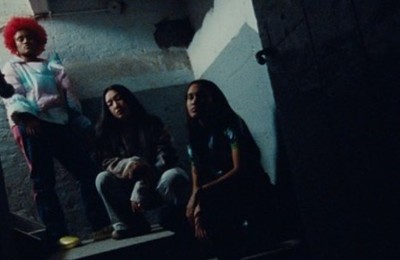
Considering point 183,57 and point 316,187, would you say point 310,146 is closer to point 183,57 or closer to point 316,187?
point 316,187

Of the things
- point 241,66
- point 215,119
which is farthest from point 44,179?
point 241,66

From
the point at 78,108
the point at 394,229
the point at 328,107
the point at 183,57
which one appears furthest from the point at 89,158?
the point at 394,229

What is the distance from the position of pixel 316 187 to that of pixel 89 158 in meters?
2.57

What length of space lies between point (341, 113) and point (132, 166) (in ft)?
6.02

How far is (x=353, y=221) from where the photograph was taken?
67.4 inches

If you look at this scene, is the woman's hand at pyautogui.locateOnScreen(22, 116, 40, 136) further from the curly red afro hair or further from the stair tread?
the stair tread

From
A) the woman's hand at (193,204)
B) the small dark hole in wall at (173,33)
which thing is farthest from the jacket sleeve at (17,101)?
the woman's hand at (193,204)

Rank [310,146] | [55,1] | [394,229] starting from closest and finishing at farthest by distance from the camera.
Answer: [394,229]
[310,146]
[55,1]

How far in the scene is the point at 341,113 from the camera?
66.1 inches

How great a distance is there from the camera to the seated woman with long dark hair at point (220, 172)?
8.34 feet

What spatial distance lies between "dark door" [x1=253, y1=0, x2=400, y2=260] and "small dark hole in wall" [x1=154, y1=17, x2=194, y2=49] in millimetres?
2851

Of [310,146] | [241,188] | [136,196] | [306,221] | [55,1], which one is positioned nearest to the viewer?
[310,146]

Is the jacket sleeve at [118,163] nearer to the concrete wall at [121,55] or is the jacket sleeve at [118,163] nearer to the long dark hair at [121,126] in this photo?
the long dark hair at [121,126]

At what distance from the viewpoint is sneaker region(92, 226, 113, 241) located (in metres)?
3.37
